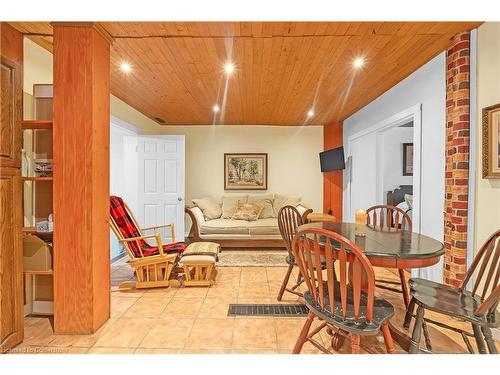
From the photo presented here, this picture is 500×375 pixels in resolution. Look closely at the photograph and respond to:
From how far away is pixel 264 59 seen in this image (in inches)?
112

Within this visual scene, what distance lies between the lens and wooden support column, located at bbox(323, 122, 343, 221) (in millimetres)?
5719

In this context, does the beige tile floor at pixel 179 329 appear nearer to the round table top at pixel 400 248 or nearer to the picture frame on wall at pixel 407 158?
the round table top at pixel 400 248

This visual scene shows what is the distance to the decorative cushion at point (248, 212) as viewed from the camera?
17.3ft

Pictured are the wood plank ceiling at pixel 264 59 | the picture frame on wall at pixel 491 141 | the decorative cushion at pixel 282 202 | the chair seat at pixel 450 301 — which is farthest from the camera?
the decorative cushion at pixel 282 202

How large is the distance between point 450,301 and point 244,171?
463cm

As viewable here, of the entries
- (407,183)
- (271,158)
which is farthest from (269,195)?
(407,183)

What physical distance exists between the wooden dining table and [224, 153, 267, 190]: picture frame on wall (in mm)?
3715

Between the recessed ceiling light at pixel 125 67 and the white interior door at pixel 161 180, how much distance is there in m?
1.97

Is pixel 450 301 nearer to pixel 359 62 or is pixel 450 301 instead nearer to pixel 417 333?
pixel 417 333

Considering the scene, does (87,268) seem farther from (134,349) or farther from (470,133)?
(470,133)

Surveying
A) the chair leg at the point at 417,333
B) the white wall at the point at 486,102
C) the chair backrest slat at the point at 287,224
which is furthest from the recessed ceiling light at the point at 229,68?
the chair leg at the point at 417,333

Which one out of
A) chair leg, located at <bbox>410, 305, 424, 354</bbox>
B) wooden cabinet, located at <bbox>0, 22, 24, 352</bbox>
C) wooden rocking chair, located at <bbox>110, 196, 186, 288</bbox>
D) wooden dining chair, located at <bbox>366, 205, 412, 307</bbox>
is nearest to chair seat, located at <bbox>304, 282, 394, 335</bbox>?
chair leg, located at <bbox>410, 305, 424, 354</bbox>

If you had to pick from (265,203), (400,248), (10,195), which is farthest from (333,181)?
(10,195)

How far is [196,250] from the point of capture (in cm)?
328
